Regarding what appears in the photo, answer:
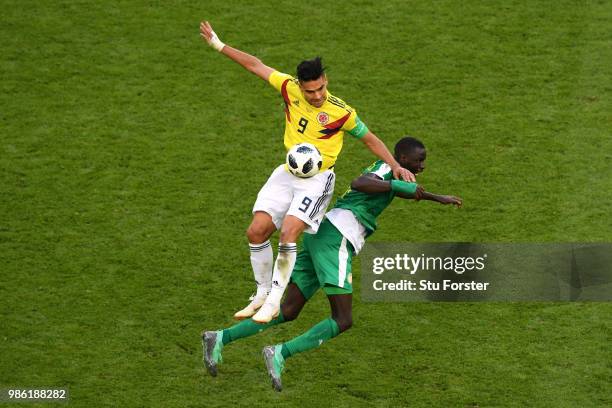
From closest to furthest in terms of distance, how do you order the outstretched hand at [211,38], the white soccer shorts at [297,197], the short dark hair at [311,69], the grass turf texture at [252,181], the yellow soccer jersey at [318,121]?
the short dark hair at [311,69] → the white soccer shorts at [297,197] → the yellow soccer jersey at [318,121] → the outstretched hand at [211,38] → the grass turf texture at [252,181]

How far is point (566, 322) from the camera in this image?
13.4 meters

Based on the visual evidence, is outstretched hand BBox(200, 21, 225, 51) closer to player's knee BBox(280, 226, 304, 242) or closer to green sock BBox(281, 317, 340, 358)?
player's knee BBox(280, 226, 304, 242)

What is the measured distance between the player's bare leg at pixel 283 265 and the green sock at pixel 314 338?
32cm

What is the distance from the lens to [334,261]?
1171 cm

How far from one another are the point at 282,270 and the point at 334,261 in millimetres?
506

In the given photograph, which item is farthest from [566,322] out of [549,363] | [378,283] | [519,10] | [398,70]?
[519,10]

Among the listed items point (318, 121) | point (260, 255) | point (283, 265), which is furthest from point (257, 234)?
point (318, 121)

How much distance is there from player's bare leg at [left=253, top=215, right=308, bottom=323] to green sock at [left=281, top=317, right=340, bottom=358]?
0.32 m

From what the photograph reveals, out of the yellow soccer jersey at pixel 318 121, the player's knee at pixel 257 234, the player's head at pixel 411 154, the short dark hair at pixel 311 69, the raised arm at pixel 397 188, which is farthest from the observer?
the player's knee at pixel 257 234

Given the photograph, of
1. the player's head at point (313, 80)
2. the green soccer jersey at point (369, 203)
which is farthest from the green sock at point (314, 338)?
the player's head at point (313, 80)

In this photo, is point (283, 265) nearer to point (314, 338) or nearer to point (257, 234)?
point (257, 234)

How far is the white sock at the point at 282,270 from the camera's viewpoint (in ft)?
38.8

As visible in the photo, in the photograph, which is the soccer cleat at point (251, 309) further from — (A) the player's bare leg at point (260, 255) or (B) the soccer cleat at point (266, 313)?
(B) the soccer cleat at point (266, 313)

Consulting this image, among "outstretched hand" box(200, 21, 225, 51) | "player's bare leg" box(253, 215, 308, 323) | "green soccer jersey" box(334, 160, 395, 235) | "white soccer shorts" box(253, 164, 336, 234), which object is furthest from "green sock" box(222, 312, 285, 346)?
"outstretched hand" box(200, 21, 225, 51)
